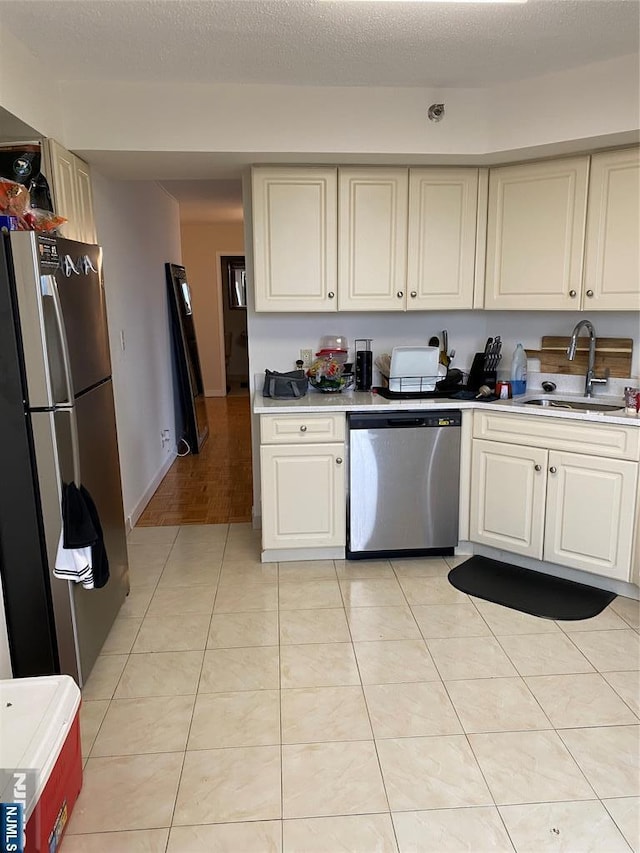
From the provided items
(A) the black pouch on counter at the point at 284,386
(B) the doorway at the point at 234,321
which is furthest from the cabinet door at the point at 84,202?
(B) the doorway at the point at 234,321

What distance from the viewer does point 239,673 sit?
7.89ft

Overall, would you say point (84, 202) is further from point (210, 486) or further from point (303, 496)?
point (210, 486)

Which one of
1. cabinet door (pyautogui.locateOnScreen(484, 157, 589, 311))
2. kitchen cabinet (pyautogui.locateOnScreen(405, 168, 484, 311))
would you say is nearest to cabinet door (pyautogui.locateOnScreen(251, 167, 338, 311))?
kitchen cabinet (pyautogui.locateOnScreen(405, 168, 484, 311))

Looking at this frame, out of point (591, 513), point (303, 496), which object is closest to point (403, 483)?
point (303, 496)

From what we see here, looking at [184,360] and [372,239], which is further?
[184,360]

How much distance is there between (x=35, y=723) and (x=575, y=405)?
9.47ft

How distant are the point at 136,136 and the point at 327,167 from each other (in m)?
0.99

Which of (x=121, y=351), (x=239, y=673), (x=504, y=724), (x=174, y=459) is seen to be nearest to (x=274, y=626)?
(x=239, y=673)

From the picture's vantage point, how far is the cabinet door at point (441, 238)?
3340 millimetres

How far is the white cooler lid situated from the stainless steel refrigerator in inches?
15.7

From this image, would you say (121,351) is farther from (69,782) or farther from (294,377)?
(69,782)

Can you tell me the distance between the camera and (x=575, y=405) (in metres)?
3.31
